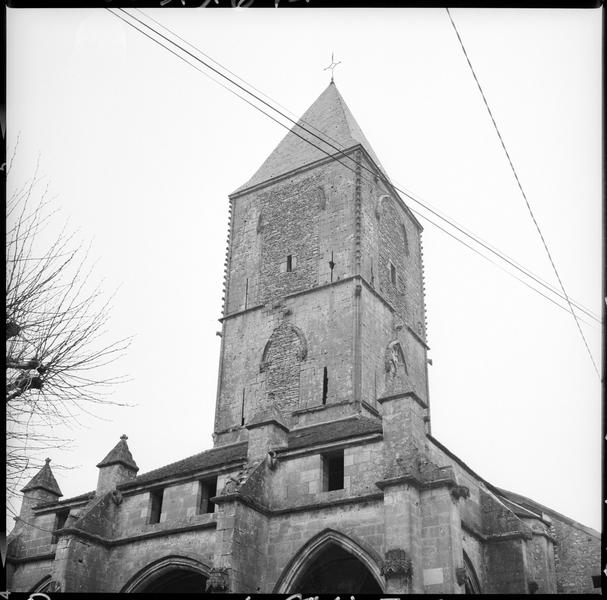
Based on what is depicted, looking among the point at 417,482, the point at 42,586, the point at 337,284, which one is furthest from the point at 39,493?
the point at 417,482

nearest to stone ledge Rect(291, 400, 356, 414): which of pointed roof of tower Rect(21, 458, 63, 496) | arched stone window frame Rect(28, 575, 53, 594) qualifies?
pointed roof of tower Rect(21, 458, 63, 496)

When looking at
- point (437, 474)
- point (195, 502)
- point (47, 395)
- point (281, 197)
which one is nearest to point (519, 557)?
point (437, 474)

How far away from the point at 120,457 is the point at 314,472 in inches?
260

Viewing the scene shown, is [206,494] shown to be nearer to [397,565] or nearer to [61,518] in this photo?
[61,518]

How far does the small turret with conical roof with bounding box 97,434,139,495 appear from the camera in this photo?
2133cm

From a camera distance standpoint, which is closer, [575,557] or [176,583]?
[176,583]

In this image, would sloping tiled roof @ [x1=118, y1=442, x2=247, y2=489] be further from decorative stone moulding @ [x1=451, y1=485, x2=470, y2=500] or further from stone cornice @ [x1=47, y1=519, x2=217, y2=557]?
decorative stone moulding @ [x1=451, y1=485, x2=470, y2=500]

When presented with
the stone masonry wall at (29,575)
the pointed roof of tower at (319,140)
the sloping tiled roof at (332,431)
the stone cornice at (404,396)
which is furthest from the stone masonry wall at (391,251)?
the stone masonry wall at (29,575)

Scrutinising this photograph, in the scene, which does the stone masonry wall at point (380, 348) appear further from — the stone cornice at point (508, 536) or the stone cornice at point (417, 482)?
the stone cornice at point (417, 482)

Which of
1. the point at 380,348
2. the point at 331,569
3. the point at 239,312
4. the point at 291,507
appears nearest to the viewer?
the point at 291,507

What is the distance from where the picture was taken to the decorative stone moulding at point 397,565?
15.1 metres

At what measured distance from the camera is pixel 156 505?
20.4m

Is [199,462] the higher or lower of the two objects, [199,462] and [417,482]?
the higher

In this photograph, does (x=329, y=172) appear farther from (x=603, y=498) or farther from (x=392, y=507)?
(x=603, y=498)
